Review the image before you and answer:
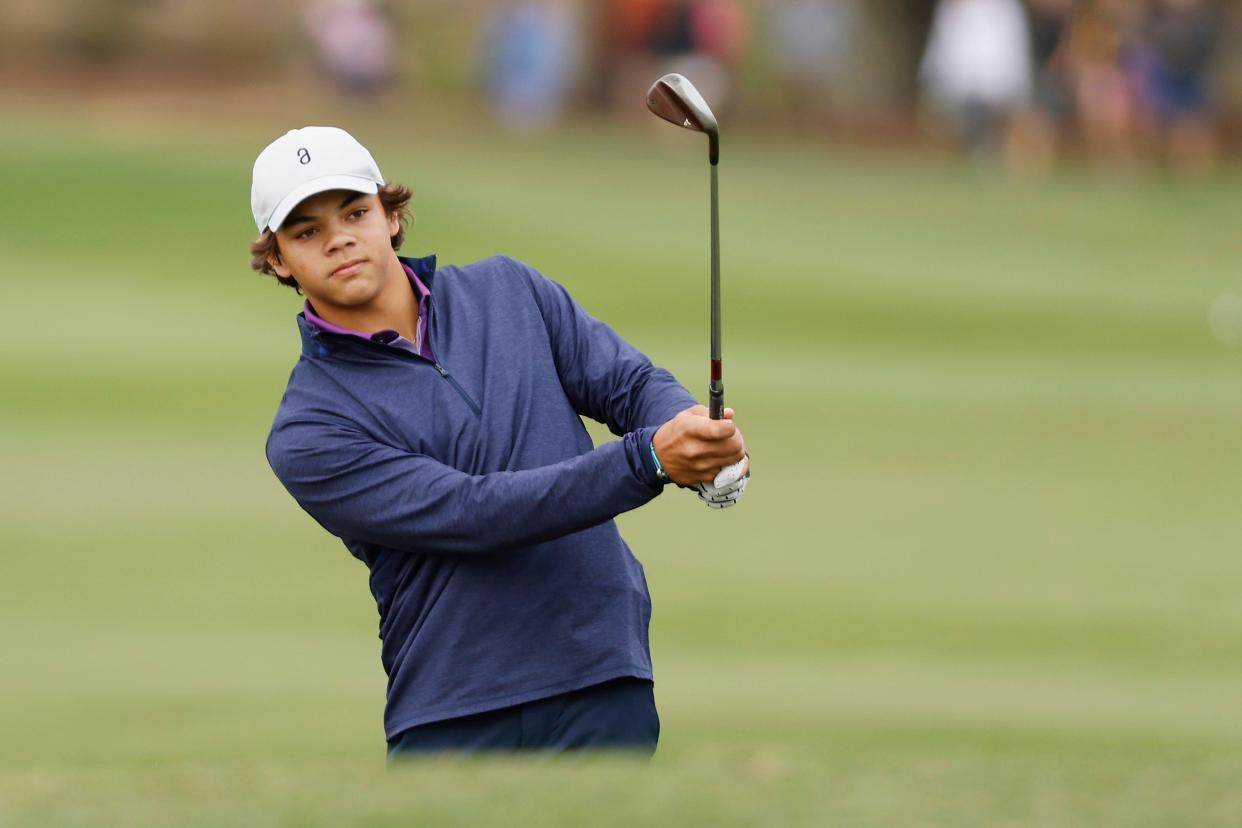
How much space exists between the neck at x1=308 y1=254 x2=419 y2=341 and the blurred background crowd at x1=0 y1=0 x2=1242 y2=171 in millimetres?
23472

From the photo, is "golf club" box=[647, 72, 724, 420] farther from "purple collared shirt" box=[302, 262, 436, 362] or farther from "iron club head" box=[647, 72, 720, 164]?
"purple collared shirt" box=[302, 262, 436, 362]

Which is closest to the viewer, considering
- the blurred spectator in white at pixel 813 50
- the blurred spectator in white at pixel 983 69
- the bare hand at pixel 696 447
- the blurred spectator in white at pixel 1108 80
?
the bare hand at pixel 696 447

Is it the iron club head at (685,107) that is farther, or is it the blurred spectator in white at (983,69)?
the blurred spectator in white at (983,69)

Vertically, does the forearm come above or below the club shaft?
below

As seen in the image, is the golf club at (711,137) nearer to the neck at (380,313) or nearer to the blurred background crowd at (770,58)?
the neck at (380,313)

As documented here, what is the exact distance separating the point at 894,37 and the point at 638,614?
99.5 ft

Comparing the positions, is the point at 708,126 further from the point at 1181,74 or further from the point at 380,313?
the point at 1181,74

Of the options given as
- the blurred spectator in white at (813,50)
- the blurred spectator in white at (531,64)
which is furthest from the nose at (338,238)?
the blurred spectator in white at (813,50)

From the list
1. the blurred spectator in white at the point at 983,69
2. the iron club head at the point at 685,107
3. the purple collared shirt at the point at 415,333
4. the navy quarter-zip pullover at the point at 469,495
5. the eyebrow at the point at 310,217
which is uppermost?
the blurred spectator in white at the point at 983,69

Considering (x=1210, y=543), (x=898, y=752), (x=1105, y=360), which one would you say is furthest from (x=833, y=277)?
(x=898, y=752)

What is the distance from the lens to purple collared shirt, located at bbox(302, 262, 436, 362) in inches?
198

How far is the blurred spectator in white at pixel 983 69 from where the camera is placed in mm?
27938

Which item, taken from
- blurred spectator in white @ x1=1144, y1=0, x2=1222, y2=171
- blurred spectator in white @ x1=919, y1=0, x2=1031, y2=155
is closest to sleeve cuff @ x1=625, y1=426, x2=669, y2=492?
blurred spectator in white @ x1=919, y1=0, x2=1031, y2=155

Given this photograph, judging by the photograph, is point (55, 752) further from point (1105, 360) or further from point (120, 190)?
point (120, 190)
